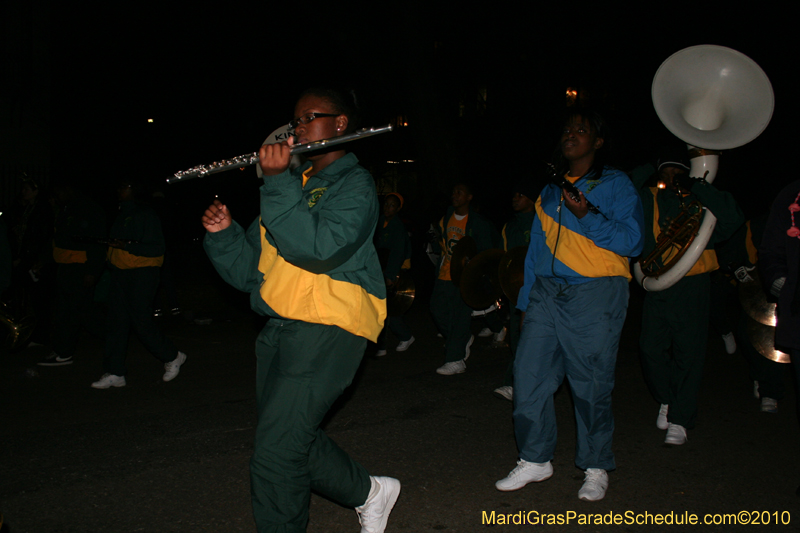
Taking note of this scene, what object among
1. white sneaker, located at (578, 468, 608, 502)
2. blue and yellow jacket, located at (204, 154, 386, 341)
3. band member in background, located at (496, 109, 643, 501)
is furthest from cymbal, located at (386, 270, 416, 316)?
blue and yellow jacket, located at (204, 154, 386, 341)

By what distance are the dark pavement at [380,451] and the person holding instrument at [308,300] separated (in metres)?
0.82

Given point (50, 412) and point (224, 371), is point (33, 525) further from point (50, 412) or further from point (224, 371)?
point (224, 371)

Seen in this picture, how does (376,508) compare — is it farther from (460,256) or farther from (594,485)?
(460,256)

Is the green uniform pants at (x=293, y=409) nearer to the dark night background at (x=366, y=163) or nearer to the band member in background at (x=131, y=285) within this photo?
the dark night background at (x=366, y=163)

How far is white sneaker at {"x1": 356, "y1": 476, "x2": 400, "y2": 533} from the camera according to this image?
10.3 feet

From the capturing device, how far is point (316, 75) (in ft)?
67.8

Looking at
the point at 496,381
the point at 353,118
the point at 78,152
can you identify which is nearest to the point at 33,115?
the point at 78,152

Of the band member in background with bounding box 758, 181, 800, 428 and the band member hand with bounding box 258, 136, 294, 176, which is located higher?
the band member hand with bounding box 258, 136, 294, 176

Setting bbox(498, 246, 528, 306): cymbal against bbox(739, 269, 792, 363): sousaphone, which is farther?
bbox(498, 246, 528, 306): cymbal

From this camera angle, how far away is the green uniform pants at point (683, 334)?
15.0 ft

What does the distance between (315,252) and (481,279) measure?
430 cm

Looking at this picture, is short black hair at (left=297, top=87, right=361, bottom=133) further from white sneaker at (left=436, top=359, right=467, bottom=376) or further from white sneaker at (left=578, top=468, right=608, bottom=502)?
white sneaker at (left=436, top=359, right=467, bottom=376)

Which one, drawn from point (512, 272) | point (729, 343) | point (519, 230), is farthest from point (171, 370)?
point (729, 343)

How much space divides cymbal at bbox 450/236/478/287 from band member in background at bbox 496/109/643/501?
2.76m
